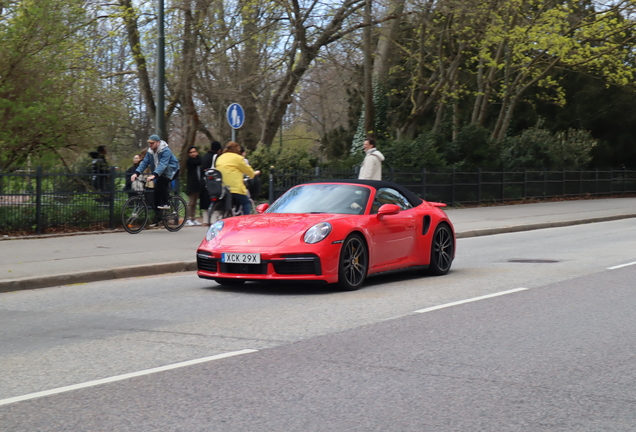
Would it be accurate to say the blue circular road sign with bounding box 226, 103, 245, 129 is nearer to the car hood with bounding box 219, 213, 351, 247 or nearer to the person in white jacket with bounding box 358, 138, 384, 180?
the person in white jacket with bounding box 358, 138, 384, 180

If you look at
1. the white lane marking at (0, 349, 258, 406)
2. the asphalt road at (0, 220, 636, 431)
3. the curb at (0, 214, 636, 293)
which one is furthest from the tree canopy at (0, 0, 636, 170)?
the white lane marking at (0, 349, 258, 406)

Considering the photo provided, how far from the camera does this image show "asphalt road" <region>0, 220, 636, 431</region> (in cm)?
470

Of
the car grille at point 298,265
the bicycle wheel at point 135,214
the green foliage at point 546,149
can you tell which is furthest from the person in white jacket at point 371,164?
the green foliage at point 546,149

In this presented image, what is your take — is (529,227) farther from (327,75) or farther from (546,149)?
(546,149)

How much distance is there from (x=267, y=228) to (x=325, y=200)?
1.16 metres

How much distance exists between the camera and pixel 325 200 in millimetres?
10727

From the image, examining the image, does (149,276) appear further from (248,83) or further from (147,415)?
(248,83)

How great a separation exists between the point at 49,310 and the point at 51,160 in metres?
10.5

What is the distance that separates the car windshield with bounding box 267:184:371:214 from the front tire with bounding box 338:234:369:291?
58 cm

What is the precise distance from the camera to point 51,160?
60.6ft

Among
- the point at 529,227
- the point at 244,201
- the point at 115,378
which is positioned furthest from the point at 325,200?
the point at 529,227

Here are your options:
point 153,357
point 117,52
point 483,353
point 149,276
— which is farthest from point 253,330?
point 117,52

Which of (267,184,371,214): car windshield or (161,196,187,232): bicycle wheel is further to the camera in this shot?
(161,196,187,232): bicycle wheel

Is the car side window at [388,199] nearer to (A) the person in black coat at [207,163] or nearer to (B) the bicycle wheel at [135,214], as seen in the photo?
(B) the bicycle wheel at [135,214]
